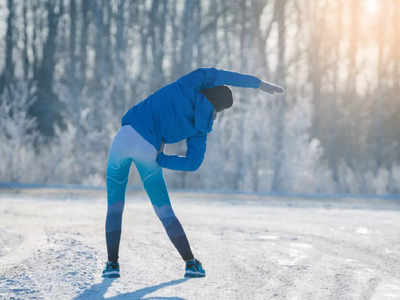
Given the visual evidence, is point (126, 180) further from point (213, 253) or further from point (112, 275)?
point (213, 253)

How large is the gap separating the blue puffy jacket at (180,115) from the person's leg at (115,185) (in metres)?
0.19

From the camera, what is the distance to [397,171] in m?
14.7

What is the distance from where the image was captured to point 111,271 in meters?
4.14

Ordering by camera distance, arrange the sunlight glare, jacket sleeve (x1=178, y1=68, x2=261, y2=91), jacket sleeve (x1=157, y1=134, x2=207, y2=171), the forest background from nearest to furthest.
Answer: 1. jacket sleeve (x1=157, y1=134, x2=207, y2=171)
2. jacket sleeve (x1=178, y1=68, x2=261, y2=91)
3. the forest background
4. the sunlight glare

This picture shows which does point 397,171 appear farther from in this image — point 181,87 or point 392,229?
point 181,87

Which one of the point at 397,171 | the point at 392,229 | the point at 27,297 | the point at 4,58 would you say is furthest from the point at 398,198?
the point at 4,58

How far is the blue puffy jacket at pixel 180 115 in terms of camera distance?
12.6 feet

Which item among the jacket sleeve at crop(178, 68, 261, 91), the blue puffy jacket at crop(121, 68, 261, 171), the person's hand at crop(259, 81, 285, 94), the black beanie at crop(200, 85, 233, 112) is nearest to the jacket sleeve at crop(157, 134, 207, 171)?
the blue puffy jacket at crop(121, 68, 261, 171)

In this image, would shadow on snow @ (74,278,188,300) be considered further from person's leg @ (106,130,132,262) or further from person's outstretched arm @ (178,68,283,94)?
person's outstretched arm @ (178,68,283,94)

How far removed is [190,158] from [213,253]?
→ 1777 millimetres

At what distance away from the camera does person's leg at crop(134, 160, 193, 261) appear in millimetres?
3998

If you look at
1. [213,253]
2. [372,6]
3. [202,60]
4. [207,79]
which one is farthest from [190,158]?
[372,6]

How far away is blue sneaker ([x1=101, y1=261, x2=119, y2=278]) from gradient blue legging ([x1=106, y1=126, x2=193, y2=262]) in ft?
0.12

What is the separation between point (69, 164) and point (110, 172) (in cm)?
1186
